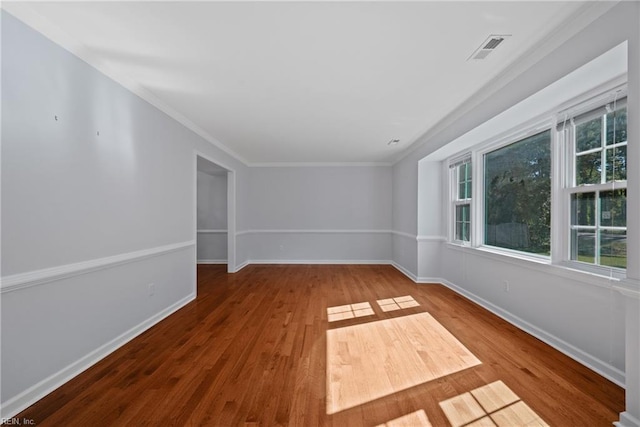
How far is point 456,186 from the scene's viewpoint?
16.8 feet

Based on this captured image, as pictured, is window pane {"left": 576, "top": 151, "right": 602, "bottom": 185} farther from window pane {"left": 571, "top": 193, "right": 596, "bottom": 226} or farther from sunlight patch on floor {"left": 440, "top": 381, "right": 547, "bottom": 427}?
sunlight patch on floor {"left": 440, "top": 381, "right": 547, "bottom": 427}

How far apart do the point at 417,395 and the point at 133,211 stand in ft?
9.70

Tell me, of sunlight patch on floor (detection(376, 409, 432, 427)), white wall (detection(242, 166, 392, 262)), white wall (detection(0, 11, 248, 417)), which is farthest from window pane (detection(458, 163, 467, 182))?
white wall (detection(0, 11, 248, 417))

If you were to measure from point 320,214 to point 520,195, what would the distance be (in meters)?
4.70

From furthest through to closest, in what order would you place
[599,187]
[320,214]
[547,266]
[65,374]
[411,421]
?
[320,214] < [547,266] < [599,187] < [65,374] < [411,421]

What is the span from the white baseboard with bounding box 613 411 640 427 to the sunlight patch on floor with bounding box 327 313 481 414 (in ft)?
2.89

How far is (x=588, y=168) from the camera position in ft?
8.62

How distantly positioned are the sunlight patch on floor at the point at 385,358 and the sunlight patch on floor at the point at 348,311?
33 cm

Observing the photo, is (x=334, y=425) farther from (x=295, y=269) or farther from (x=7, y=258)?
(x=295, y=269)

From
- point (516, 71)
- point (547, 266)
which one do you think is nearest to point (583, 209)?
point (547, 266)

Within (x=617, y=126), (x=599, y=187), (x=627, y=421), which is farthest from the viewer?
(x=599, y=187)

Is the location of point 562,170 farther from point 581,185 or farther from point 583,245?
point 583,245

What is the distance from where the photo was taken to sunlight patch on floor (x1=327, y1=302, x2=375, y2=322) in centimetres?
365

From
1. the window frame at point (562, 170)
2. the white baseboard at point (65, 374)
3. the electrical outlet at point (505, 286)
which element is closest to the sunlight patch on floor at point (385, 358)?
the electrical outlet at point (505, 286)
